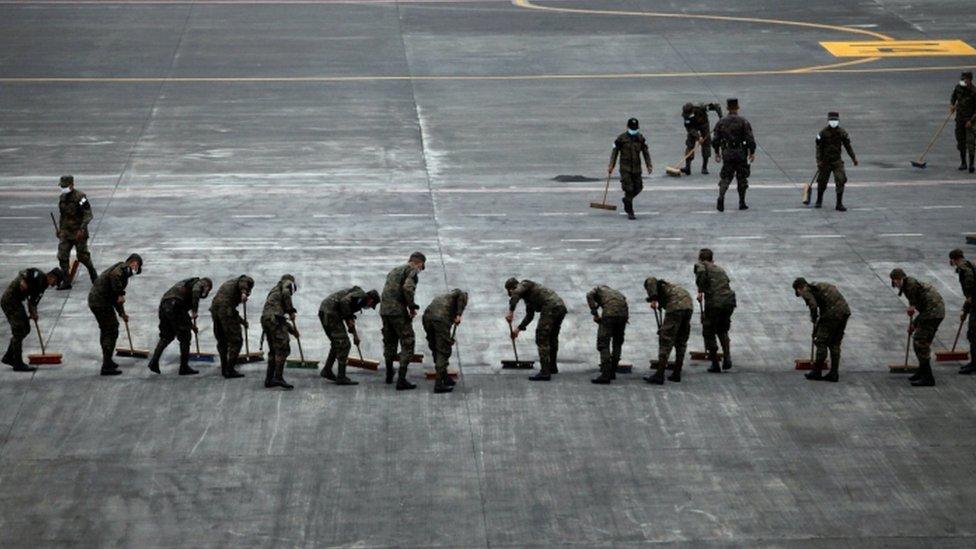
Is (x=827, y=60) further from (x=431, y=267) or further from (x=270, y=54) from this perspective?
(x=431, y=267)

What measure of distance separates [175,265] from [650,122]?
13969 mm

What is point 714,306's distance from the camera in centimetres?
2267

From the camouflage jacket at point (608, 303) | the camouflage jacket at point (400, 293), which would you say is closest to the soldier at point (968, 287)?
the camouflage jacket at point (608, 303)

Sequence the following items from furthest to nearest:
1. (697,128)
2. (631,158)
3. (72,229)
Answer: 1. (697,128)
2. (631,158)
3. (72,229)

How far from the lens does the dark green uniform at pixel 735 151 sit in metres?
30.6

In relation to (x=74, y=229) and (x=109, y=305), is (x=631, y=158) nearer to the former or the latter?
(x=74, y=229)

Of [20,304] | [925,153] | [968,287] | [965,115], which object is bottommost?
[968,287]

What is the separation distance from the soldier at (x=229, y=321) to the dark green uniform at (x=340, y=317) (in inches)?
44.5

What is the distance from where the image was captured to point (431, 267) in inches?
1082

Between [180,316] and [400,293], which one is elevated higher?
[400,293]

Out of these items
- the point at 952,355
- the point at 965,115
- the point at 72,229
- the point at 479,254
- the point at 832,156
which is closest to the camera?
the point at 952,355

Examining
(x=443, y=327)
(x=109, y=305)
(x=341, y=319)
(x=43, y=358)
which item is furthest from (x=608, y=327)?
(x=43, y=358)

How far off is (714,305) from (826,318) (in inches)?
61.4

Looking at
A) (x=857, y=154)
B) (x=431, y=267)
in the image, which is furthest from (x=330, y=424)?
(x=857, y=154)
